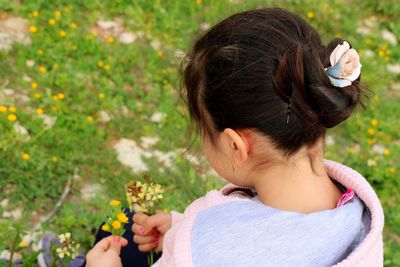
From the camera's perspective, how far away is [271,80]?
4.73ft

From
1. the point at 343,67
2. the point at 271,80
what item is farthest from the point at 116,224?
the point at 343,67

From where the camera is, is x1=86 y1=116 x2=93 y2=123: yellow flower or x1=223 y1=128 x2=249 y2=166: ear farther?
x1=86 y1=116 x2=93 y2=123: yellow flower

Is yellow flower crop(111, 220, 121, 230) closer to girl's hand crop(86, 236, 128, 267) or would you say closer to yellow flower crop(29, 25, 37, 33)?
girl's hand crop(86, 236, 128, 267)

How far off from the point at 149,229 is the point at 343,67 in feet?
3.11

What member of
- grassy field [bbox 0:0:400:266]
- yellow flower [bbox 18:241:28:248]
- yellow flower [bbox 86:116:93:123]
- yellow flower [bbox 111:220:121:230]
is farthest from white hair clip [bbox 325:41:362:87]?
yellow flower [bbox 86:116:93:123]

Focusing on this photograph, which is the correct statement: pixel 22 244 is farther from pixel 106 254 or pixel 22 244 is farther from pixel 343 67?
pixel 343 67

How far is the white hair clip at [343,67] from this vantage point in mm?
1457

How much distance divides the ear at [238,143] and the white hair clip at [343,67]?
0.27 metres

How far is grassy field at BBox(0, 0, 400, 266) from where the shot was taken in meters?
2.96

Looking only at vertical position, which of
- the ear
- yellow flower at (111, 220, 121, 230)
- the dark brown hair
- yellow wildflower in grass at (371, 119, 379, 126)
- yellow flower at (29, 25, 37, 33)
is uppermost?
the dark brown hair

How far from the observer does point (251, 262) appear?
1.46m

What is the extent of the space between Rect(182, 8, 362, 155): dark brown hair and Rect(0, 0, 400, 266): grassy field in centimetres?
109

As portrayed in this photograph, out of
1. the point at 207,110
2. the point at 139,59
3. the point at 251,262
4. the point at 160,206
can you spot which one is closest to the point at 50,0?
the point at 139,59

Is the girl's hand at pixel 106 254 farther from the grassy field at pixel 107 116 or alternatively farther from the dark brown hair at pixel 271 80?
the grassy field at pixel 107 116
